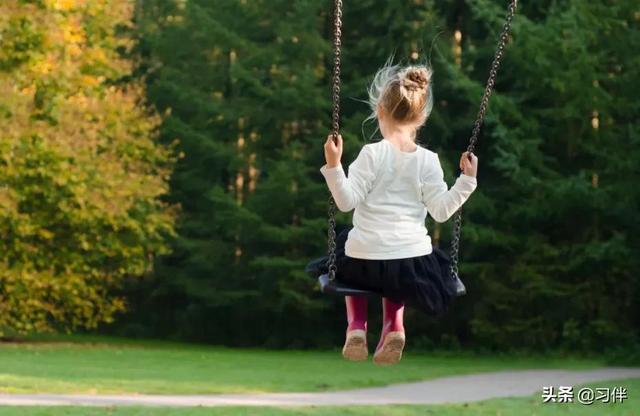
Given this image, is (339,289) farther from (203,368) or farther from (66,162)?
(66,162)

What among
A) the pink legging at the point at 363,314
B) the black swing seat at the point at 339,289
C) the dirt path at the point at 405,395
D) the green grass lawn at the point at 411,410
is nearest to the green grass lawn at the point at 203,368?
the dirt path at the point at 405,395

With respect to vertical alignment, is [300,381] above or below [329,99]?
below

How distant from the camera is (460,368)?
1069 inches

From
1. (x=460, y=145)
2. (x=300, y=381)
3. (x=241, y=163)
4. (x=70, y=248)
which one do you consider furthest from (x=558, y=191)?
(x=70, y=248)

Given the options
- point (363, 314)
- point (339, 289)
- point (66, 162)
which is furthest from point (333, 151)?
point (66, 162)

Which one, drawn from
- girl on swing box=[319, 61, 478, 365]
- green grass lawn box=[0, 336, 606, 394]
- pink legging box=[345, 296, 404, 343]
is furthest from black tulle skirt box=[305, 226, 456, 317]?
green grass lawn box=[0, 336, 606, 394]

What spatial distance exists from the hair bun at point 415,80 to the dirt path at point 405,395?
1512cm

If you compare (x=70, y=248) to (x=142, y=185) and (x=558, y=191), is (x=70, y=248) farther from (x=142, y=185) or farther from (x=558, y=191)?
(x=558, y=191)

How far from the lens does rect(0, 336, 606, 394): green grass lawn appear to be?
23.4 metres

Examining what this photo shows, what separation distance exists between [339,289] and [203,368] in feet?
68.9

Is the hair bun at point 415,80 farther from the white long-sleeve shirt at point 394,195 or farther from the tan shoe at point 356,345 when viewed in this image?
the tan shoe at point 356,345

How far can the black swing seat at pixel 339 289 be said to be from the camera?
571cm

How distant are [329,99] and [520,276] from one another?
17.7 feet

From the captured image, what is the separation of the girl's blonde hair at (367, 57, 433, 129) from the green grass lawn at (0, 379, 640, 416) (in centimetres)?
1327
